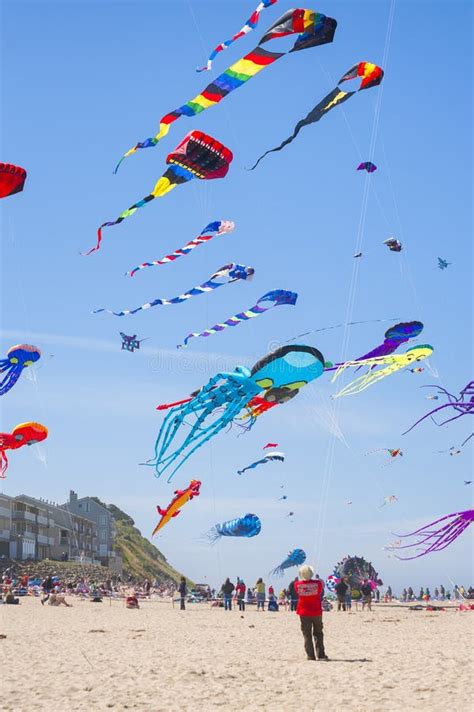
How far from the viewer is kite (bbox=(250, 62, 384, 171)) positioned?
1020 cm

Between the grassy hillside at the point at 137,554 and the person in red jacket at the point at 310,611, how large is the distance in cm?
7630

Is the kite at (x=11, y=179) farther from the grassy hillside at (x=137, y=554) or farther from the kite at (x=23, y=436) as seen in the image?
the grassy hillside at (x=137, y=554)

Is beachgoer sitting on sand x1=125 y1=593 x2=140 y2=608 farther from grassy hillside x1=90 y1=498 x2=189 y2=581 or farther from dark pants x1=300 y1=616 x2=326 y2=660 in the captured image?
grassy hillside x1=90 y1=498 x2=189 y2=581

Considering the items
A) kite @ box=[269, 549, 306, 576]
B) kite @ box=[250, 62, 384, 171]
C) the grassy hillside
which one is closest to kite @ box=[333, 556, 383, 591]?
kite @ box=[269, 549, 306, 576]

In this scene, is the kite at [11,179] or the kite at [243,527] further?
the kite at [243,527]

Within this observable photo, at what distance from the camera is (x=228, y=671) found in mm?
8828

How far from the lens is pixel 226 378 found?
17.7 m

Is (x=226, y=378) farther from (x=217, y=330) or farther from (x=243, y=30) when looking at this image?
(x=243, y=30)

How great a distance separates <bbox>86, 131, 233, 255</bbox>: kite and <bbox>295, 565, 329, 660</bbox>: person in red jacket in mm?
7595

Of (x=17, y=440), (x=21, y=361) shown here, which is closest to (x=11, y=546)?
(x=17, y=440)

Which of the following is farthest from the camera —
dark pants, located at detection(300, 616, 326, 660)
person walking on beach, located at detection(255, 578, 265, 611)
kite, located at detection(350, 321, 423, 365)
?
person walking on beach, located at detection(255, 578, 265, 611)

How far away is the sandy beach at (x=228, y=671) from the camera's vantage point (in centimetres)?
702

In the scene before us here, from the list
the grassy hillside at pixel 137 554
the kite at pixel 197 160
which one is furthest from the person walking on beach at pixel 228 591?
the grassy hillside at pixel 137 554

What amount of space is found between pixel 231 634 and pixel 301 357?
5.82 meters
